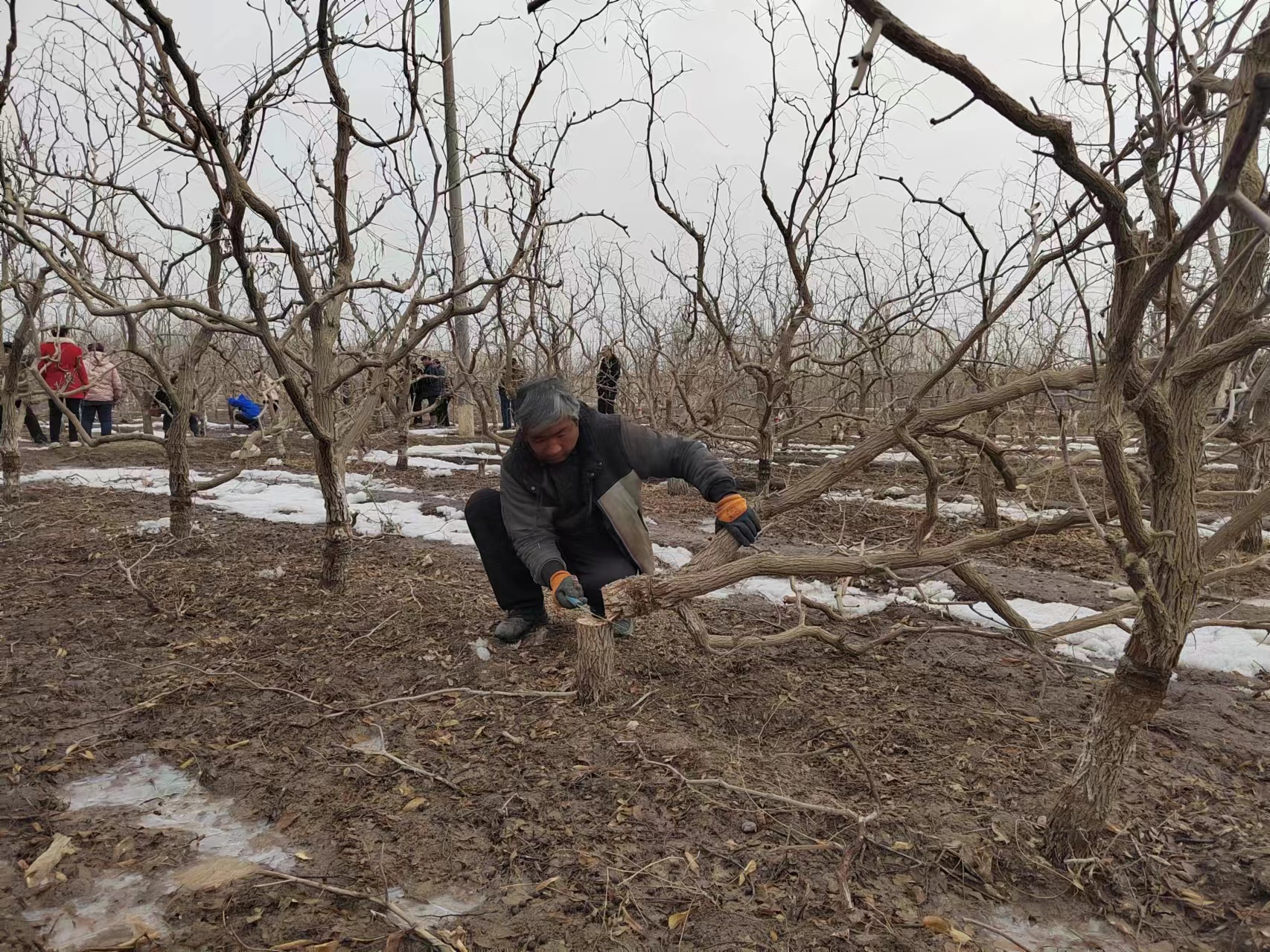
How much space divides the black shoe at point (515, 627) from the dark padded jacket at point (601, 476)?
0.43m

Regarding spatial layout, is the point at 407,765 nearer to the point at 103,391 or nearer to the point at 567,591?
the point at 567,591

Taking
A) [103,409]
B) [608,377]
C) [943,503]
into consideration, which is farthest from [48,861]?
[103,409]

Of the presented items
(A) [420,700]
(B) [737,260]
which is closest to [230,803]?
(A) [420,700]

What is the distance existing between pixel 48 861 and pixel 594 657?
1415mm

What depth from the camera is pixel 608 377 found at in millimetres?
7805

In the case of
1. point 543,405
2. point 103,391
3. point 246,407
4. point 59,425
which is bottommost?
point 59,425

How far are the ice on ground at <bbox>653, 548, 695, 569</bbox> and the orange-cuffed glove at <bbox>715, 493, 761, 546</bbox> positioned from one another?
1.93m

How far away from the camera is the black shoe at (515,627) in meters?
3.01

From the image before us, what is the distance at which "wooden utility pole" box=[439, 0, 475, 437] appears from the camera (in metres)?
3.77

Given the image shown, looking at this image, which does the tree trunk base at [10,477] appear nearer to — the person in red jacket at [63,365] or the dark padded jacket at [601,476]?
the person in red jacket at [63,365]

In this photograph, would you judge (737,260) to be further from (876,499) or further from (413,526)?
(413,526)

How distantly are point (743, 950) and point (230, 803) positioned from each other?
135 cm

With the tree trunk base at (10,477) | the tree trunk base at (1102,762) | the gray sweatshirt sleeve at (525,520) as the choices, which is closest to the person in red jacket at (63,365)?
the tree trunk base at (10,477)

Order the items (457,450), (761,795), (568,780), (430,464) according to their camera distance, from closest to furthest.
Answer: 1. (761,795)
2. (568,780)
3. (430,464)
4. (457,450)
